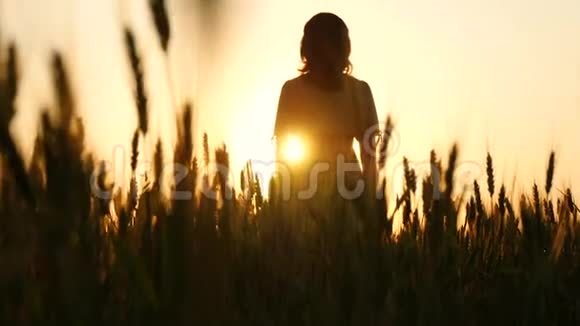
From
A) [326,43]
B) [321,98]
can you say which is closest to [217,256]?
[326,43]

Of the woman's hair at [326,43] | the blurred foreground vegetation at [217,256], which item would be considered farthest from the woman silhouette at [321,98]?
the blurred foreground vegetation at [217,256]

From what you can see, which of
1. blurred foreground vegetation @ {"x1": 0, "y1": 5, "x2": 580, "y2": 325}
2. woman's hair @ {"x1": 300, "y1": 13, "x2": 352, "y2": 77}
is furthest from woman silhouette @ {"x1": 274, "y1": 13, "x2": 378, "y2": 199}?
blurred foreground vegetation @ {"x1": 0, "y1": 5, "x2": 580, "y2": 325}

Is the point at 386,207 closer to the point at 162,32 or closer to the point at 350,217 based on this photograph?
the point at 350,217

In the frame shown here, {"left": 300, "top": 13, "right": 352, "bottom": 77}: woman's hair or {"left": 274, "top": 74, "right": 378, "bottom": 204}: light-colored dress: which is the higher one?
{"left": 300, "top": 13, "right": 352, "bottom": 77}: woman's hair

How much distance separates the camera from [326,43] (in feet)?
11.6

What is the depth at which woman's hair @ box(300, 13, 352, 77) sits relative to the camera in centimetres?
362

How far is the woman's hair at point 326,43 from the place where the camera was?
11.9 ft

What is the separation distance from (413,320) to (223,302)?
36 cm

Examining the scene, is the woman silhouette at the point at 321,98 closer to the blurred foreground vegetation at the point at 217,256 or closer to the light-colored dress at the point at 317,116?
the light-colored dress at the point at 317,116

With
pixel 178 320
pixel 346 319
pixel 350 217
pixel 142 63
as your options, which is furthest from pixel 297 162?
pixel 178 320

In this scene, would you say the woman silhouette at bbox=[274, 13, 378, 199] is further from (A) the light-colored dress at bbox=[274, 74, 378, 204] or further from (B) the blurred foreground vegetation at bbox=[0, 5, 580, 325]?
(B) the blurred foreground vegetation at bbox=[0, 5, 580, 325]

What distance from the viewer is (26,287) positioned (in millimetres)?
979

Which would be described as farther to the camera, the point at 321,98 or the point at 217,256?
the point at 321,98

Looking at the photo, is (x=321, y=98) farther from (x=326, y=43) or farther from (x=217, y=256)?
(x=217, y=256)
